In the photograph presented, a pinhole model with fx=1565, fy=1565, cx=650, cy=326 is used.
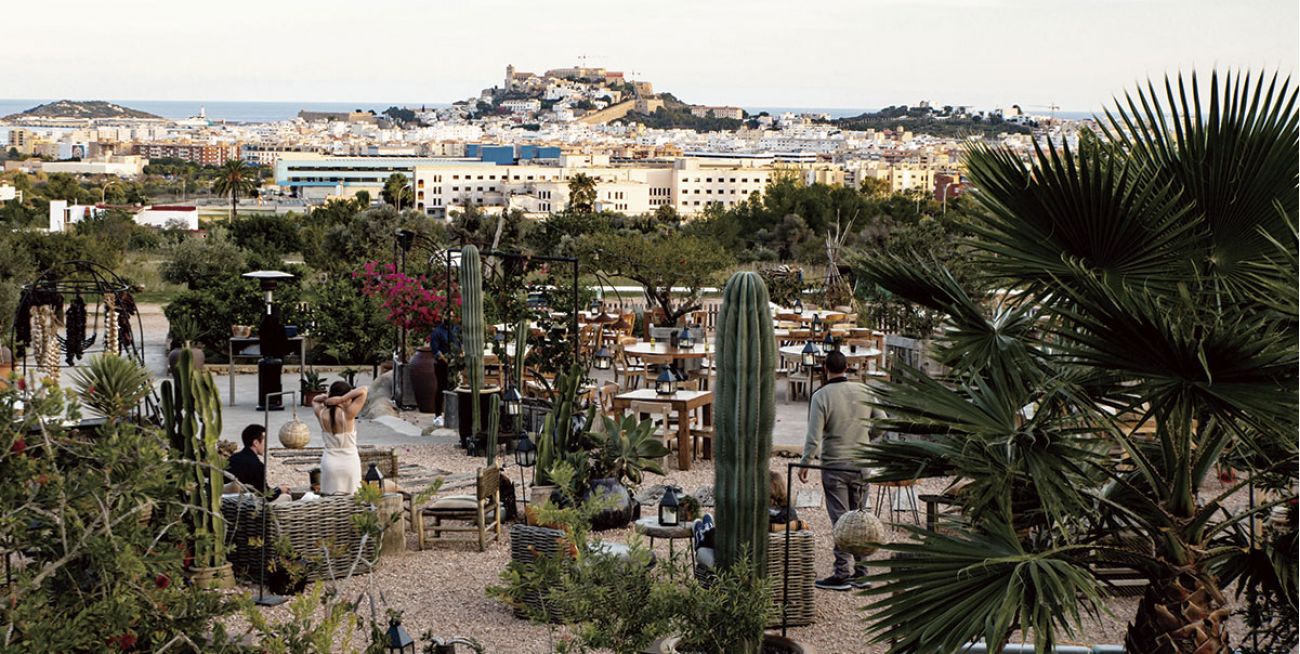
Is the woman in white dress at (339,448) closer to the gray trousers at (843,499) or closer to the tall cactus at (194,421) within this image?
the tall cactus at (194,421)

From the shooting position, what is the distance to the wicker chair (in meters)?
7.25

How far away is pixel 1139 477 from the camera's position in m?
5.16

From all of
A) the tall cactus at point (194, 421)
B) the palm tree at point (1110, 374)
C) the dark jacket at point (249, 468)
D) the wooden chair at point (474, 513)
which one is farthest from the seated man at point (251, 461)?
the palm tree at point (1110, 374)

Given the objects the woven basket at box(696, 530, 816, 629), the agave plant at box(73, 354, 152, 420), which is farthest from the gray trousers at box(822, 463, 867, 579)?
the agave plant at box(73, 354, 152, 420)

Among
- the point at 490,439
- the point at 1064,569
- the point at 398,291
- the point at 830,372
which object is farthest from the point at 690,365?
the point at 1064,569

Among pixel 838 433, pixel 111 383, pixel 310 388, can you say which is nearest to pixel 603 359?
pixel 310 388

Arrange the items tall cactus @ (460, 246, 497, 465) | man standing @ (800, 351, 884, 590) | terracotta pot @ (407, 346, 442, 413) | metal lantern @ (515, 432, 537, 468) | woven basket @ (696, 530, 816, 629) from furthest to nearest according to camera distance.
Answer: terracotta pot @ (407, 346, 442, 413) < tall cactus @ (460, 246, 497, 465) < metal lantern @ (515, 432, 537, 468) < man standing @ (800, 351, 884, 590) < woven basket @ (696, 530, 816, 629)

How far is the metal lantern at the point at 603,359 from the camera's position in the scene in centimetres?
1186

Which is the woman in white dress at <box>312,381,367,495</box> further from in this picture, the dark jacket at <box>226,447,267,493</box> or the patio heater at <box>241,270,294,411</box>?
the patio heater at <box>241,270,294,411</box>

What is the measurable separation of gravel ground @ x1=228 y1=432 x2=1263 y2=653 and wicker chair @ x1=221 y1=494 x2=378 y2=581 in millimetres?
137

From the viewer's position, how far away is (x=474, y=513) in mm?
8203

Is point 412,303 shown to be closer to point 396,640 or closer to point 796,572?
point 796,572

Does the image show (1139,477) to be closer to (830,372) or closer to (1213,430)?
(1213,430)

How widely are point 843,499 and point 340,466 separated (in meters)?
2.49
